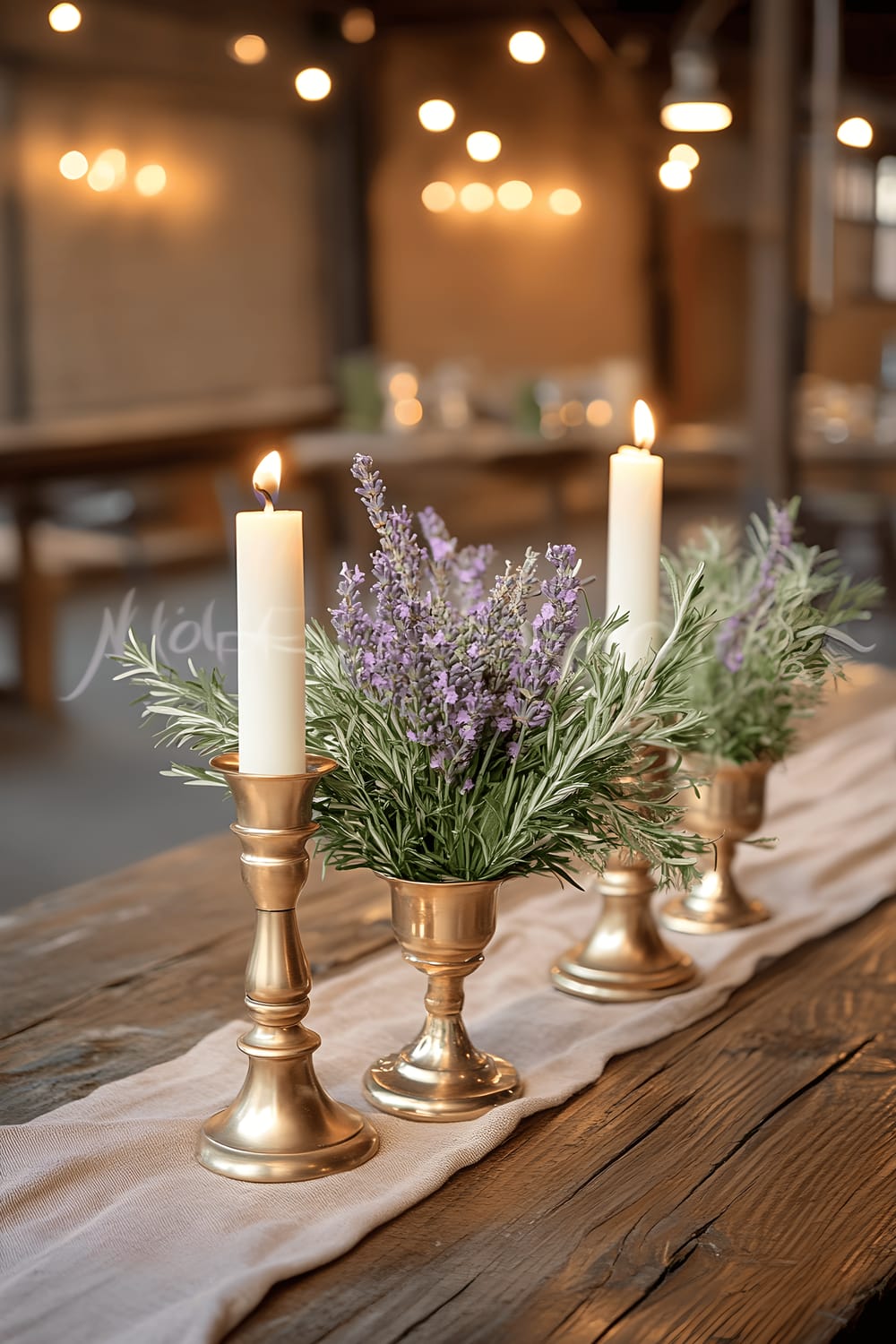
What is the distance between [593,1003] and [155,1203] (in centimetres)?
37

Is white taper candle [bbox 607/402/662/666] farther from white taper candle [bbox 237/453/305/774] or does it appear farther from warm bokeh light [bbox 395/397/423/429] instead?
warm bokeh light [bbox 395/397/423/429]

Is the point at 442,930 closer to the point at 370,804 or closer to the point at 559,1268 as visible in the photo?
the point at 370,804

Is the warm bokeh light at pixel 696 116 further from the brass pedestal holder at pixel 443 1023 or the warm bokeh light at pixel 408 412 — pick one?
the brass pedestal holder at pixel 443 1023

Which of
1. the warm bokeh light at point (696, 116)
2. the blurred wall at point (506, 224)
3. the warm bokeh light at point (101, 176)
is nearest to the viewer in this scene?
the warm bokeh light at point (696, 116)

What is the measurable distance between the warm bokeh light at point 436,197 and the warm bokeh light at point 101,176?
1.89m

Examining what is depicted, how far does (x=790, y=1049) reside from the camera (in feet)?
3.12

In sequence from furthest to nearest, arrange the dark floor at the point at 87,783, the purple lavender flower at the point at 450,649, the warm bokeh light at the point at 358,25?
the warm bokeh light at the point at 358,25, the dark floor at the point at 87,783, the purple lavender flower at the point at 450,649

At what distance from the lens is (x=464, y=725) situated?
0.78 metres

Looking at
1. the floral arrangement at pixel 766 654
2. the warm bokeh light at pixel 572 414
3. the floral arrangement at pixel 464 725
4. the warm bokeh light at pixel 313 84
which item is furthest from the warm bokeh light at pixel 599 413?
the floral arrangement at pixel 464 725

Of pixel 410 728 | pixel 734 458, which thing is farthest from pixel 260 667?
pixel 734 458

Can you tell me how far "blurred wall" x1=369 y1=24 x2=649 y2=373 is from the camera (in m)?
7.68

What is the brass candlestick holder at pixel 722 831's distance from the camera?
3.70 ft

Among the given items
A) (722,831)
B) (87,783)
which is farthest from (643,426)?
(87,783)

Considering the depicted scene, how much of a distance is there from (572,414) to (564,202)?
2.86m
